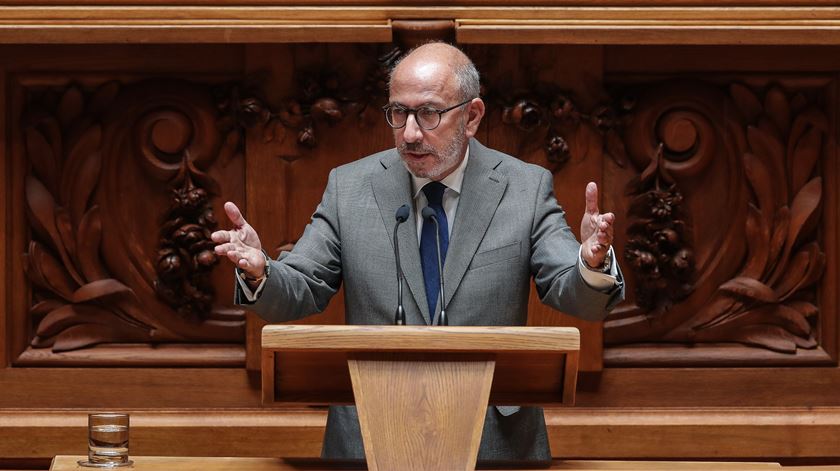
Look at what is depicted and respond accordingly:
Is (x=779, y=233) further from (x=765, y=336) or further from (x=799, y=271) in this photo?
(x=765, y=336)

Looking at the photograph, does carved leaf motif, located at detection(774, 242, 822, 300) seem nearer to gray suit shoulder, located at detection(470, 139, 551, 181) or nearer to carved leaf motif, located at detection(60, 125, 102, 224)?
gray suit shoulder, located at detection(470, 139, 551, 181)

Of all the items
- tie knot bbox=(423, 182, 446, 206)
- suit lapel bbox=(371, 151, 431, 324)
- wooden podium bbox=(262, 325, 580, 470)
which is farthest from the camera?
tie knot bbox=(423, 182, 446, 206)

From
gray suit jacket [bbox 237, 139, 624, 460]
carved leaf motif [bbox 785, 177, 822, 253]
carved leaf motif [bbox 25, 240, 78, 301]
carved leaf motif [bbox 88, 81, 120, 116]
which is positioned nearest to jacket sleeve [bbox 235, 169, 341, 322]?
gray suit jacket [bbox 237, 139, 624, 460]

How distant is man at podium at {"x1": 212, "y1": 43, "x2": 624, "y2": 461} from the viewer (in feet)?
8.40

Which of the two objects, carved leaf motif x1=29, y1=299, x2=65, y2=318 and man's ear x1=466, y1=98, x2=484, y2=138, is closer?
man's ear x1=466, y1=98, x2=484, y2=138

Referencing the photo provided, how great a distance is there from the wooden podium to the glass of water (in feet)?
0.96

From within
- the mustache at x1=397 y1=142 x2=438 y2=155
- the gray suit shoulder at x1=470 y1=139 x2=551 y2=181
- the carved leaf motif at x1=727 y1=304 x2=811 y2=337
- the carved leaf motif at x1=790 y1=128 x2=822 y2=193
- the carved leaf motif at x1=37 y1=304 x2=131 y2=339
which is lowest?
the carved leaf motif at x1=37 y1=304 x2=131 y2=339

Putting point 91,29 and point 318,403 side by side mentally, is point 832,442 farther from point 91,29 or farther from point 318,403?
point 91,29

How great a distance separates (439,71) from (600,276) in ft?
1.94

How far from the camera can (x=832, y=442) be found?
11.8 ft

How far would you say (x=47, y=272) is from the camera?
3.63m

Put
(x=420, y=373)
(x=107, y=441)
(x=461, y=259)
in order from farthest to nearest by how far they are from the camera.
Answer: (x=461, y=259) → (x=107, y=441) → (x=420, y=373)

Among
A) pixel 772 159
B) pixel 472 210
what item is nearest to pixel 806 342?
pixel 772 159

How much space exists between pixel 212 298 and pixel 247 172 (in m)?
0.38
